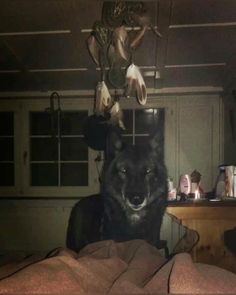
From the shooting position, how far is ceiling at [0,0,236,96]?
755 mm

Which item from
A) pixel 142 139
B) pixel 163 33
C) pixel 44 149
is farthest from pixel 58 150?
pixel 163 33

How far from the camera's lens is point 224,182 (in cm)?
110

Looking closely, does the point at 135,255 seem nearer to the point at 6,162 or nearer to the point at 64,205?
the point at 64,205

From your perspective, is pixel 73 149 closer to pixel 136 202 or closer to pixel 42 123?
Result: pixel 42 123

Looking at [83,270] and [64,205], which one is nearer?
[83,270]

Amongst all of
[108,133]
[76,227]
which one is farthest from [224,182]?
[76,227]

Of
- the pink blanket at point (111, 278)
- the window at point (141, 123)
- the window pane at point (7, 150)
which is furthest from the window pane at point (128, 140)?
the pink blanket at point (111, 278)

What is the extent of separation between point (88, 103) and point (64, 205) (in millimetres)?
330

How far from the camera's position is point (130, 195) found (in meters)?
1.10

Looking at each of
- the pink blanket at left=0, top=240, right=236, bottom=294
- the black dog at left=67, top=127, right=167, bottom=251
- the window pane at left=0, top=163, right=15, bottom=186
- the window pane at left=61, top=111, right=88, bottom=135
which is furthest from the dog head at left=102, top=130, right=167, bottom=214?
the pink blanket at left=0, top=240, right=236, bottom=294

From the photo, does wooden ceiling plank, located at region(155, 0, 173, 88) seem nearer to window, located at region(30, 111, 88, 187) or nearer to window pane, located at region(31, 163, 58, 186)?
window, located at region(30, 111, 88, 187)

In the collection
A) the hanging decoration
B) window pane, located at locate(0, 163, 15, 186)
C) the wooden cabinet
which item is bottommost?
the wooden cabinet

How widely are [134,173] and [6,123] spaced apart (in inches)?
16.9

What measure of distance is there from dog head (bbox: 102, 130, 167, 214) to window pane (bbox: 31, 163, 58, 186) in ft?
0.52
